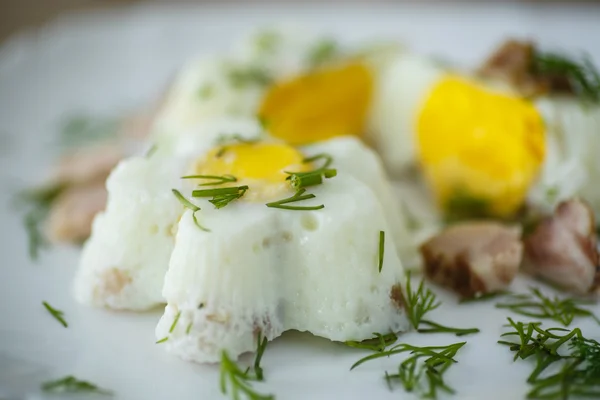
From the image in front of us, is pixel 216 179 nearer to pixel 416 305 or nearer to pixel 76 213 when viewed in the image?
pixel 416 305

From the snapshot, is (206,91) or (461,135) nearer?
(461,135)

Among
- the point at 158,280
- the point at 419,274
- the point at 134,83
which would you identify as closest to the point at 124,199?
the point at 158,280

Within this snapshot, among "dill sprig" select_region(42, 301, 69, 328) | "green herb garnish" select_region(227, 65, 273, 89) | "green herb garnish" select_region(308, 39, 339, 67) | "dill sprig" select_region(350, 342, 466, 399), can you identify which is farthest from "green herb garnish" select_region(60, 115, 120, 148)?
"dill sprig" select_region(350, 342, 466, 399)

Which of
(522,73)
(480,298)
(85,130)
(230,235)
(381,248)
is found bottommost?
(480,298)

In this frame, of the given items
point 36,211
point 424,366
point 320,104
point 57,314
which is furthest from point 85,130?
point 424,366

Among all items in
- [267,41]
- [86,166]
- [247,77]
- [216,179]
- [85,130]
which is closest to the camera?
[216,179]

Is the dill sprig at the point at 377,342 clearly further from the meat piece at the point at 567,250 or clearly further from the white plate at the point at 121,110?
the meat piece at the point at 567,250
